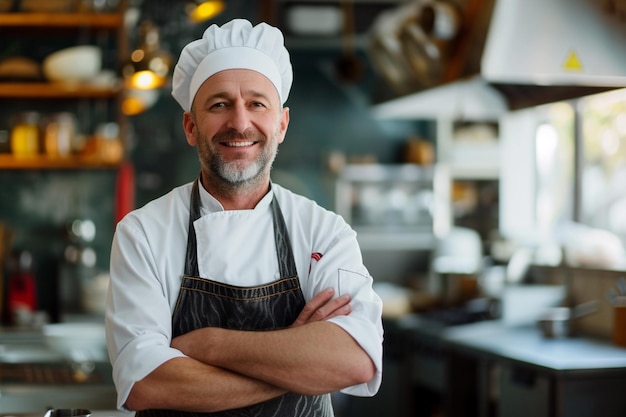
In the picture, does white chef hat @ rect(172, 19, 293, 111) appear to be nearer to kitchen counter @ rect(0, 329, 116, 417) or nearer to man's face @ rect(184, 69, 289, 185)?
man's face @ rect(184, 69, 289, 185)

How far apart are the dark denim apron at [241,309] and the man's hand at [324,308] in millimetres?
55

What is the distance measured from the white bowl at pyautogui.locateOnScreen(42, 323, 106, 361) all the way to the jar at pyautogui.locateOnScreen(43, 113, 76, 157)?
1056 millimetres

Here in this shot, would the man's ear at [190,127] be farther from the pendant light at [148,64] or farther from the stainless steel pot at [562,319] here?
the stainless steel pot at [562,319]

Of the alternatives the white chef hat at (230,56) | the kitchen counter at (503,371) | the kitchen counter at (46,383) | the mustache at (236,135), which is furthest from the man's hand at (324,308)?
the kitchen counter at (503,371)

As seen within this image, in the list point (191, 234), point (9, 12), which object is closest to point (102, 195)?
point (9, 12)

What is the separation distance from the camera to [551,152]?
6527 mm

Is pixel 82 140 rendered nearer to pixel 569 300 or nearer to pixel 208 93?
pixel 569 300

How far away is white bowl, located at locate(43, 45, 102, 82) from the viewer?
534 cm

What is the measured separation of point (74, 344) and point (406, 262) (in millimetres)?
3330

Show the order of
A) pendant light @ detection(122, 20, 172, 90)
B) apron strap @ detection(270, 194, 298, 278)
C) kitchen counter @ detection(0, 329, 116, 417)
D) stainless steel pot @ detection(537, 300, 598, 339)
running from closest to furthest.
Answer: apron strap @ detection(270, 194, 298, 278), kitchen counter @ detection(0, 329, 116, 417), pendant light @ detection(122, 20, 172, 90), stainless steel pot @ detection(537, 300, 598, 339)

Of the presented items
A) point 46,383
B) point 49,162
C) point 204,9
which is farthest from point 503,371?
point 49,162

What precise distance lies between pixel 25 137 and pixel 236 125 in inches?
153

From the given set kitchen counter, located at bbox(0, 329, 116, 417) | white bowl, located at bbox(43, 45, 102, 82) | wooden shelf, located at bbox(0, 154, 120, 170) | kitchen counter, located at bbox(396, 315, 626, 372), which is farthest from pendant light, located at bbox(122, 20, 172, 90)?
kitchen counter, located at bbox(396, 315, 626, 372)

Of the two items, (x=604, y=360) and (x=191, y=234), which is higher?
(x=191, y=234)
